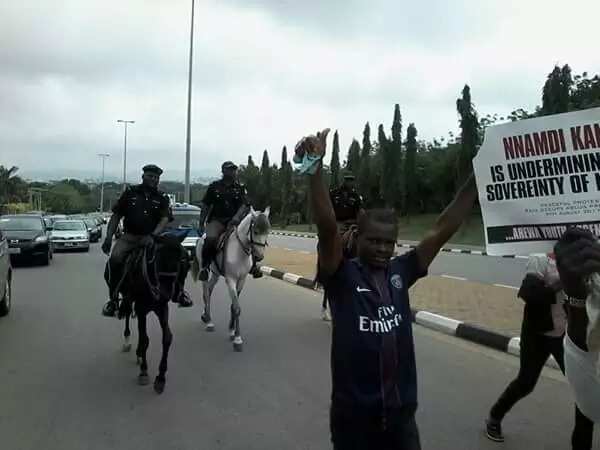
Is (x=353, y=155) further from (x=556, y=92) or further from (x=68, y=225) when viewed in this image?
(x=68, y=225)

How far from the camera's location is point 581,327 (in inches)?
121

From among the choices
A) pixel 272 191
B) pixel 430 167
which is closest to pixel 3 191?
pixel 272 191

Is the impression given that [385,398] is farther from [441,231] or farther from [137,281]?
[137,281]

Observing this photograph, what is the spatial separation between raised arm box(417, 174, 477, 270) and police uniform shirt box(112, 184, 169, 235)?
4.36m

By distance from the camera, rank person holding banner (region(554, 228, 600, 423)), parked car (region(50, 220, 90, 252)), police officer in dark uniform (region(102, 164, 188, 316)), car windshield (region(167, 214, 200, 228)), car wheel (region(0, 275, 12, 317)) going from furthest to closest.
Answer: parked car (region(50, 220, 90, 252)), car windshield (region(167, 214, 200, 228)), car wheel (region(0, 275, 12, 317)), police officer in dark uniform (region(102, 164, 188, 316)), person holding banner (region(554, 228, 600, 423))

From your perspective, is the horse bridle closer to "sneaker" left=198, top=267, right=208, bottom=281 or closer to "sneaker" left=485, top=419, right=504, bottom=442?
"sneaker" left=198, top=267, right=208, bottom=281

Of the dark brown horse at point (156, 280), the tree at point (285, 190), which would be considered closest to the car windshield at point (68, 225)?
the dark brown horse at point (156, 280)

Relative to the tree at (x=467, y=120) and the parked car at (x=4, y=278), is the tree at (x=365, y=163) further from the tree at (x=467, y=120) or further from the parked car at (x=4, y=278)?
the parked car at (x=4, y=278)

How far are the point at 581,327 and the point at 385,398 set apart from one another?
46.7 inches

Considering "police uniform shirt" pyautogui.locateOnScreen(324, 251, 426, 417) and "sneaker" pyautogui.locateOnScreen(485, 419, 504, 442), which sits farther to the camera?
"sneaker" pyautogui.locateOnScreen(485, 419, 504, 442)

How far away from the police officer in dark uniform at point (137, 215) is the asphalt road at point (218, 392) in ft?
3.64

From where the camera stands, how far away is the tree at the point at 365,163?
54.2m

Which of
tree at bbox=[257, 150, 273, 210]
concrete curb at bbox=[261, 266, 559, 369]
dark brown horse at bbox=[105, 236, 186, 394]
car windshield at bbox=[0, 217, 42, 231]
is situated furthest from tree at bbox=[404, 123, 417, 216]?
dark brown horse at bbox=[105, 236, 186, 394]

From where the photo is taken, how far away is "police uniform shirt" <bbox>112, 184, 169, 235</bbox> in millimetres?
6832
